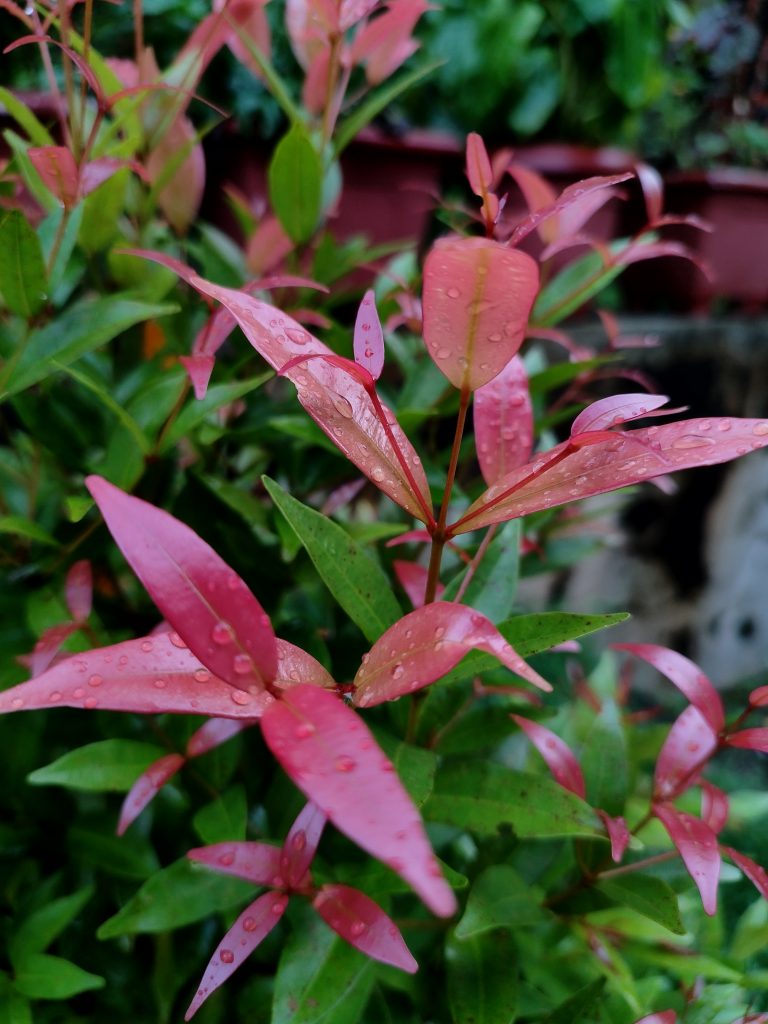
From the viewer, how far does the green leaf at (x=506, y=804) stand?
429 millimetres

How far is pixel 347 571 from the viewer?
0.42 meters

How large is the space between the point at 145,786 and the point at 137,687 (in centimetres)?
21

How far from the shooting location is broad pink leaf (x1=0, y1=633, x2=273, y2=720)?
27 cm

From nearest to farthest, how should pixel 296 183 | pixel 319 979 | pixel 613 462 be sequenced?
pixel 613 462
pixel 319 979
pixel 296 183

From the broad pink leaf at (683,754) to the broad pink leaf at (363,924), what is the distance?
0.21 metres

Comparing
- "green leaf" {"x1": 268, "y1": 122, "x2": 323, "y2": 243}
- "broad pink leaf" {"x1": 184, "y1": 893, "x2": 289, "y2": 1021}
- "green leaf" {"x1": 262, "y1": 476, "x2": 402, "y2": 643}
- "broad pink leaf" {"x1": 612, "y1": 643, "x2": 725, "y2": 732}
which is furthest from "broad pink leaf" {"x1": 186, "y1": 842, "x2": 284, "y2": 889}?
"green leaf" {"x1": 268, "y1": 122, "x2": 323, "y2": 243}

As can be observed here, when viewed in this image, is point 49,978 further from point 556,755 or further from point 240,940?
point 556,755

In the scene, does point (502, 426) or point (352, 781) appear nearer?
point (352, 781)

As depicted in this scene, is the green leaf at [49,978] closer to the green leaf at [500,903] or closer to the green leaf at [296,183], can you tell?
the green leaf at [500,903]

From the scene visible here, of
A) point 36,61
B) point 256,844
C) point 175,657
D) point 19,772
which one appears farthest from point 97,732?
point 36,61

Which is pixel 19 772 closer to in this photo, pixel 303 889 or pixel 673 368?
pixel 303 889

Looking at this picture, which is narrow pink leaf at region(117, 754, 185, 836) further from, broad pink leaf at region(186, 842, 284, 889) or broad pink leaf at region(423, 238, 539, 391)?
broad pink leaf at region(423, 238, 539, 391)

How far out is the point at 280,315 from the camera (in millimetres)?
348

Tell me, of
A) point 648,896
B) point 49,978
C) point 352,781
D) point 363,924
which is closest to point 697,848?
point 648,896
